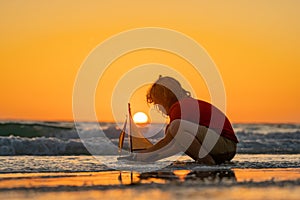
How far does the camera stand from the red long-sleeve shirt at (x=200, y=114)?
34.6 ft

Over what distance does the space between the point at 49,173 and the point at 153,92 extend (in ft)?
6.88

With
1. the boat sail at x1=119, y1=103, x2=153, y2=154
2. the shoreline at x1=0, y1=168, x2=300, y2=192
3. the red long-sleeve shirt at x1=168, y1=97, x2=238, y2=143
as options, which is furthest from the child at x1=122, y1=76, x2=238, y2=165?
the shoreline at x1=0, y1=168, x2=300, y2=192

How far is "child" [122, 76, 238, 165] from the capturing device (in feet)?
34.0

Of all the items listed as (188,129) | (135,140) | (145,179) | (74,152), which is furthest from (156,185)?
(74,152)

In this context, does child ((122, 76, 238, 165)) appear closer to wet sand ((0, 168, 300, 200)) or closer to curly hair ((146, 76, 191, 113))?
curly hair ((146, 76, 191, 113))

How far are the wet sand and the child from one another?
1.53 ft

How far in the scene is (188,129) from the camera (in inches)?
412

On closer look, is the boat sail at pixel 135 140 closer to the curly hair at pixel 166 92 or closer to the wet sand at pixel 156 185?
the curly hair at pixel 166 92

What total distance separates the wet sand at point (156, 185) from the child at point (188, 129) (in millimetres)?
466

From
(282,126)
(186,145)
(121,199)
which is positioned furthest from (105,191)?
(282,126)

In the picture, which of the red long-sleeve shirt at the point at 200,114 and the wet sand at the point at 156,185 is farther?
the red long-sleeve shirt at the point at 200,114

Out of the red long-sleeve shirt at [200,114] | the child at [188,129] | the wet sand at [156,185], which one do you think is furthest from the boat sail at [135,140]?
the wet sand at [156,185]

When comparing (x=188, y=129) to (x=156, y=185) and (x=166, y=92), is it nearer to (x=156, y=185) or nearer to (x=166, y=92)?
(x=166, y=92)

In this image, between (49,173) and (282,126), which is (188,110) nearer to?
(49,173)
